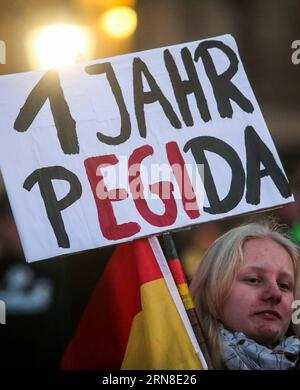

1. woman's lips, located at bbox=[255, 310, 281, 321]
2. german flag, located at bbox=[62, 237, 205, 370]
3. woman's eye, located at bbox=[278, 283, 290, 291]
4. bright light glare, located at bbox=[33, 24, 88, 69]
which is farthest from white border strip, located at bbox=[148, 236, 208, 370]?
bright light glare, located at bbox=[33, 24, 88, 69]

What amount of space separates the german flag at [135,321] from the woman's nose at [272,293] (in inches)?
15.2

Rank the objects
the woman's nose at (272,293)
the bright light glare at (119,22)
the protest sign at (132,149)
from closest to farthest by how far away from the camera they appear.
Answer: the protest sign at (132,149) < the woman's nose at (272,293) < the bright light glare at (119,22)

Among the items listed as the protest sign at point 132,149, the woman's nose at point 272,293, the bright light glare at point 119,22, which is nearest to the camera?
the protest sign at point 132,149

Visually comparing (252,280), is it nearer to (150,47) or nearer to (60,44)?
(150,47)

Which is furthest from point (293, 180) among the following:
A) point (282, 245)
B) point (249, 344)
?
point (249, 344)

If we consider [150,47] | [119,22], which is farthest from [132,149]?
[119,22]

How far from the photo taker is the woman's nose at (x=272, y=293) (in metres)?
3.36

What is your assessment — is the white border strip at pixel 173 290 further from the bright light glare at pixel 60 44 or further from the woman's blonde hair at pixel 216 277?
the bright light glare at pixel 60 44

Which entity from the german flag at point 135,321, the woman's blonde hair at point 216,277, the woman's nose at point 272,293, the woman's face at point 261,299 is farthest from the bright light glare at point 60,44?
the woman's nose at point 272,293

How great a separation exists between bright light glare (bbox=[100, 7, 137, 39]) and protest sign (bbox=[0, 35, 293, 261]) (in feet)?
0.46

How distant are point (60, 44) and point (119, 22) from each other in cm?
31

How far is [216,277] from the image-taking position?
11.2 ft

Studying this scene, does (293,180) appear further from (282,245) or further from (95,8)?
(95,8)

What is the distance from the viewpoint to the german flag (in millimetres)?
3260
